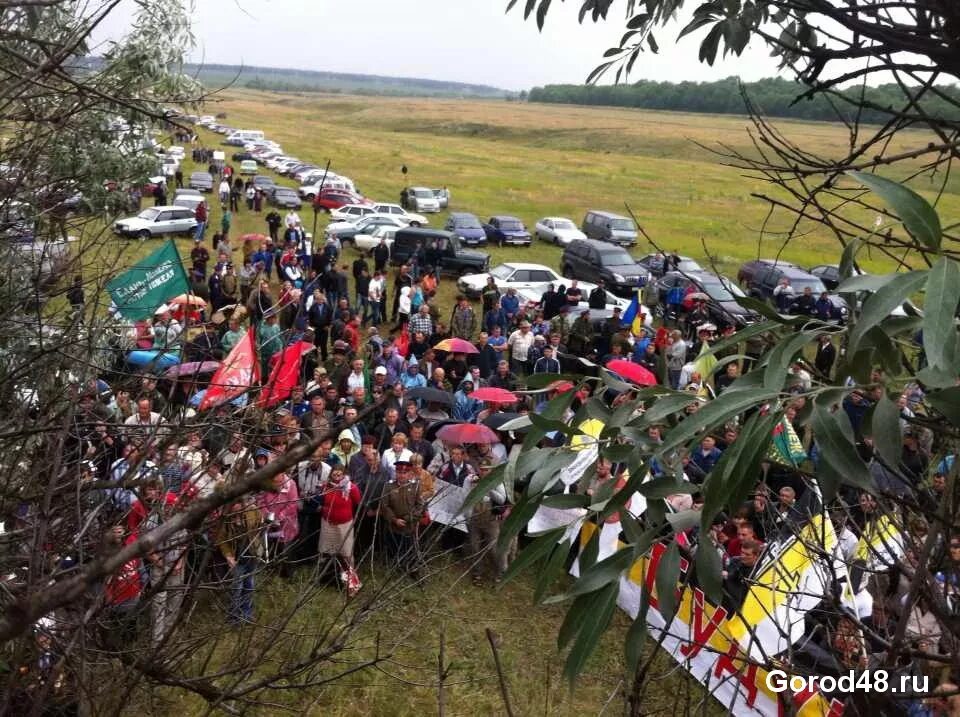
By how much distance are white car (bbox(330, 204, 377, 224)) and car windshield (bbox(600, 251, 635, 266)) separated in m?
12.4

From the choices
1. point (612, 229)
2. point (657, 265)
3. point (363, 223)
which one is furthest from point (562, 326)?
point (612, 229)

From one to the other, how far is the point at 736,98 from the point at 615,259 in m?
20.4

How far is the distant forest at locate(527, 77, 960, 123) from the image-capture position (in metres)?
4.11

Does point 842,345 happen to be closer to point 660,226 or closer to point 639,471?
point 639,471

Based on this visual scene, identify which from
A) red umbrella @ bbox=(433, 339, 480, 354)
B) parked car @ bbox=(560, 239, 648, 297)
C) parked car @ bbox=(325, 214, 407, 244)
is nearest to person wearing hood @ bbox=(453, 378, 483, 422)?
red umbrella @ bbox=(433, 339, 480, 354)

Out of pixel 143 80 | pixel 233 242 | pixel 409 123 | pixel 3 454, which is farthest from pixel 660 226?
pixel 409 123

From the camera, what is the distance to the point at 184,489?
4391 millimetres

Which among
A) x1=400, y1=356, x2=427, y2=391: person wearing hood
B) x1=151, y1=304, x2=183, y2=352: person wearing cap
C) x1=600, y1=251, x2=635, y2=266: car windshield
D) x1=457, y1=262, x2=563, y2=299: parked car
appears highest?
x1=151, y1=304, x2=183, y2=352: person wearing cap

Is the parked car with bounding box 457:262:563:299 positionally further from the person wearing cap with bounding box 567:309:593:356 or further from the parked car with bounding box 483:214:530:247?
the parked car with bounding box 483:214:530:247

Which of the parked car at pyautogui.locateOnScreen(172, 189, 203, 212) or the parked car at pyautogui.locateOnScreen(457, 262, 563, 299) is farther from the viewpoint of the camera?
the parked car at pyautogui.locateOnScreen(172, 189, 203, 212)

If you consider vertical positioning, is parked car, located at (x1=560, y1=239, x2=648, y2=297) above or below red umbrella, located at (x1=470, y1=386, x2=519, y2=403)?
below

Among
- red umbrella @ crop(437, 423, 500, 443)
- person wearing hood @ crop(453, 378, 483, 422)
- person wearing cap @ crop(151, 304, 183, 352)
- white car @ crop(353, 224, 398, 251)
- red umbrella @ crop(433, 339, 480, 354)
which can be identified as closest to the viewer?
person wearing cap @ crop(151, 304, 183, 352)

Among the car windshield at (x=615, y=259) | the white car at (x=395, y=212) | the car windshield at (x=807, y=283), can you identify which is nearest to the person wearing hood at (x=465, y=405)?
the car windshield at (x=807, y=283)

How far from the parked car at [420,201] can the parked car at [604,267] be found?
1583cm
